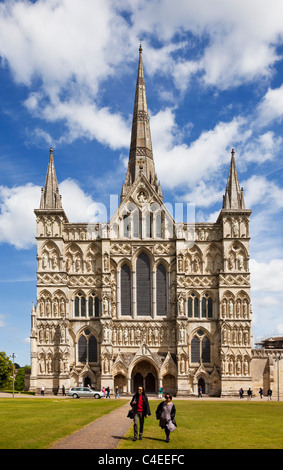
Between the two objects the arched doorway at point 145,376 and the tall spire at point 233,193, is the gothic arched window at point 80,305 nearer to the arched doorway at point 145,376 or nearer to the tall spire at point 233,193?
the arched doorway at point 145,376

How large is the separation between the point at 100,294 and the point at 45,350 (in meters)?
8.78

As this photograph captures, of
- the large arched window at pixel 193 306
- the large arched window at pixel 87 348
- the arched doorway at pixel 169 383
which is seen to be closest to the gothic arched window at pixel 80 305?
the large arched window at pixel 87 348

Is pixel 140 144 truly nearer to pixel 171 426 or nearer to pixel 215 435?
pixel 215 435

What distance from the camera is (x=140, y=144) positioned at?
71.0 m

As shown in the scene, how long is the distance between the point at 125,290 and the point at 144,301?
101 inches

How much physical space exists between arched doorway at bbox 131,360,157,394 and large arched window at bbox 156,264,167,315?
6.19 meters

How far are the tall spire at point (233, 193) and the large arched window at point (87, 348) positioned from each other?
2215 cm

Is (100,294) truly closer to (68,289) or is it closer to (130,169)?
(68,289)

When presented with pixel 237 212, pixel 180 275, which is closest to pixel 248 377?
pixel 180 275

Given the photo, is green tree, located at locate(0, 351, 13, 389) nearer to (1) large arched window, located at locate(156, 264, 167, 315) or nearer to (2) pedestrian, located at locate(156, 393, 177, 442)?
(1) large arched window, located at locate(156, 264, 167, 315)

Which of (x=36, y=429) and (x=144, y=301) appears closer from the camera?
(x=36, y=429)

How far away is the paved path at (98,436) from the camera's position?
16.9m

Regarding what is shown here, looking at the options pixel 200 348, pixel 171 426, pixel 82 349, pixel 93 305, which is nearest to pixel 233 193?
pixel 200 348

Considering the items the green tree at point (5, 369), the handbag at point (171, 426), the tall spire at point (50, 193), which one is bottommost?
the green tree at point (5, 369)
